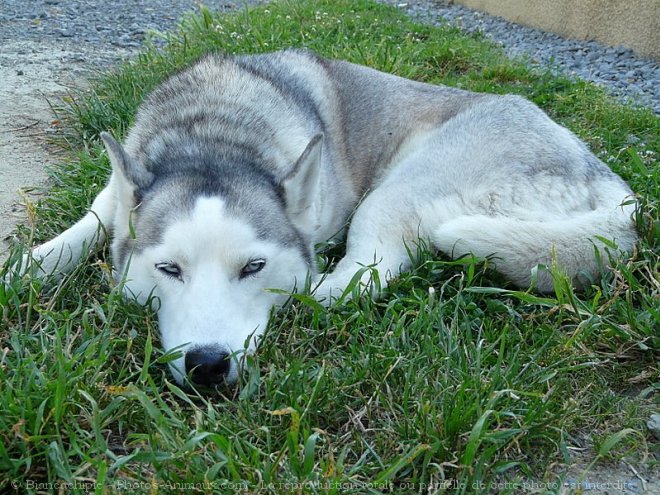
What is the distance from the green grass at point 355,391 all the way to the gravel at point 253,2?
342cm

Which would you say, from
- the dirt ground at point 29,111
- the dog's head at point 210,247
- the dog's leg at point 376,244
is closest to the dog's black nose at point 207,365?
the dog's head at point 210,247

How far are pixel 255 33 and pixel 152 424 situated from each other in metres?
5.07

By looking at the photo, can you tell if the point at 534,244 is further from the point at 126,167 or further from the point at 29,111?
the point at 29,111

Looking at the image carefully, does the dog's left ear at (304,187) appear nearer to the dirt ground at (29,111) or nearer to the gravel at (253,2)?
the dirt ground at (29,111)

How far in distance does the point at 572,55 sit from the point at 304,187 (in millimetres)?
5650

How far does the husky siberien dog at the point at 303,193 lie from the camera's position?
2615mm

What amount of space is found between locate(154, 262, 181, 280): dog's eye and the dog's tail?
48.3 inches

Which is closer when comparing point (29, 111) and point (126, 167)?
point (126, 167)

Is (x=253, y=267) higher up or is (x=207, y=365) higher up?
(x=253, y=267)

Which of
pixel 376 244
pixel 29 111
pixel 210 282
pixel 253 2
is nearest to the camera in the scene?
pixel 210 282

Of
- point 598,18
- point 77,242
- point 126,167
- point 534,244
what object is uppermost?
point 598,18

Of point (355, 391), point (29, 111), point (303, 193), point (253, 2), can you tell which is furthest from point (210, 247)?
point (253, 2)

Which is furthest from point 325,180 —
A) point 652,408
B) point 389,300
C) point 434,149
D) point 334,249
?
point 652,408

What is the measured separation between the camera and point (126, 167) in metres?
2.84
